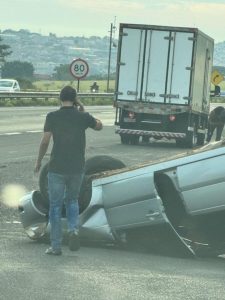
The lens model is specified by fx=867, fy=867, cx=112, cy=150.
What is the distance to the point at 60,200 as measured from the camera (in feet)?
28.1

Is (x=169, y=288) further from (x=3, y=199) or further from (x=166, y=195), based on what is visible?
(x=3, y=199)

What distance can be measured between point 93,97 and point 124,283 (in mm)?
52146

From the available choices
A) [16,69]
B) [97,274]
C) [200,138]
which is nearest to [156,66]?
[200,138]

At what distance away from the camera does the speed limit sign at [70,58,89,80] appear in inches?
1465

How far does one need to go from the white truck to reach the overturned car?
52.5 feet

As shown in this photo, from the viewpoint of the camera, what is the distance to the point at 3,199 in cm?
1306

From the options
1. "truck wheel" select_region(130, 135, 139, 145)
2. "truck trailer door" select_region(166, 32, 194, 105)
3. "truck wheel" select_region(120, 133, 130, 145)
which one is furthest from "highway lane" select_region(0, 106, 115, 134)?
"truck trailer door" select_region(166, 32, 194, 105)

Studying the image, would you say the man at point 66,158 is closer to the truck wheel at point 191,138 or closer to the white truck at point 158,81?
the white truck at point 158,81

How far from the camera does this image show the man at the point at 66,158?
8500mm

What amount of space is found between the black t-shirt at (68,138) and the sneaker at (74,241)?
2.10 feet

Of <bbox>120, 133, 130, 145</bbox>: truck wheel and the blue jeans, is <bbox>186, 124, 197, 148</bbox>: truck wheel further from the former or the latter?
the blue jeans

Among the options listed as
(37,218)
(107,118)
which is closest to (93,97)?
(107,118)

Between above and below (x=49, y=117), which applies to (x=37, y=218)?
below

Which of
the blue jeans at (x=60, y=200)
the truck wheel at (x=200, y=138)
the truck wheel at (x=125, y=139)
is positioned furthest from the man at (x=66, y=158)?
the truck wheel at (x=200, y=138)
